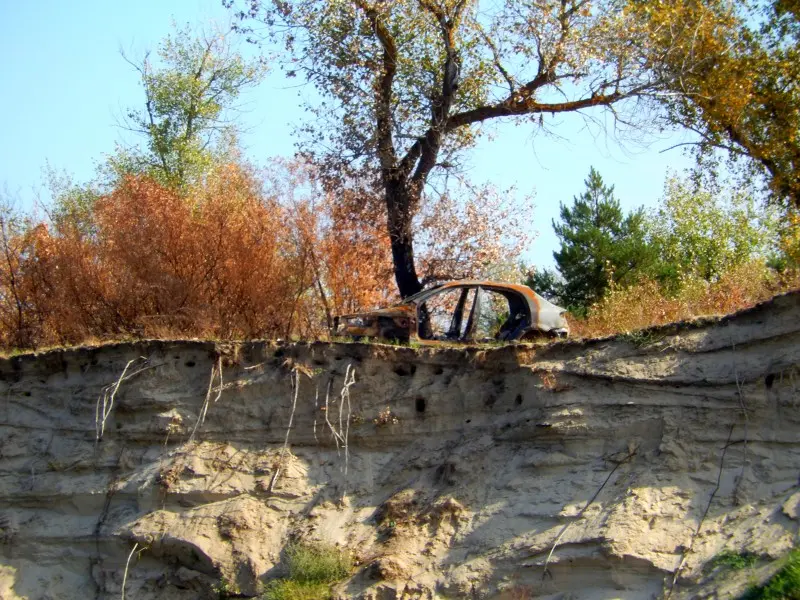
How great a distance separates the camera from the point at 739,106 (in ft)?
65.4

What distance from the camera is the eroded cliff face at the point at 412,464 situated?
10.8 meters

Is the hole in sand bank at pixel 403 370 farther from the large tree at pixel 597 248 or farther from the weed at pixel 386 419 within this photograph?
the large tree at pixel 597 248

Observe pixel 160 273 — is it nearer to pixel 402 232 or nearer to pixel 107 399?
pixel 107 399

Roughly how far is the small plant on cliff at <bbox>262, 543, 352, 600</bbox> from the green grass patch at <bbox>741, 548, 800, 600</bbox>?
458 centimetres

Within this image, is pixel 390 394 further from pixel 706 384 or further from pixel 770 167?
pixel 770 167

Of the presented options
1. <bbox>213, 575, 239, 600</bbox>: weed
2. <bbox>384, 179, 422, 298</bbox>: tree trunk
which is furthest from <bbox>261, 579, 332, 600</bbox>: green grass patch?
<bbox>384, 179, 422, 298</bbox>: tree trunk

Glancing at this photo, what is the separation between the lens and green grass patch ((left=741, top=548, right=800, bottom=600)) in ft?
30.8

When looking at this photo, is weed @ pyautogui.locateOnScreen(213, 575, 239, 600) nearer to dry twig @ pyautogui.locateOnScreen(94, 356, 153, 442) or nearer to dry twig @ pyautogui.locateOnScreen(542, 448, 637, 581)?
dry twig @ pyautogui.locateOnScreen(94, 356, 153, 442)

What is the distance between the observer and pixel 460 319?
1485 cm

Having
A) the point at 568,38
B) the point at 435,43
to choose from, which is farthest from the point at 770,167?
the point at 435,43

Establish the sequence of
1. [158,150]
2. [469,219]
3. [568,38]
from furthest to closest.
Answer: [158,150] → [469,219] → [568,38]

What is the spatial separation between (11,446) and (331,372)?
495 cm

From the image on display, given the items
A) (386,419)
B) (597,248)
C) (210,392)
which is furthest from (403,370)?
(597,248)

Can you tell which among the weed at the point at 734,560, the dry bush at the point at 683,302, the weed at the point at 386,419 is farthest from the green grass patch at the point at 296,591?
the dry bush at the point at 683,302
